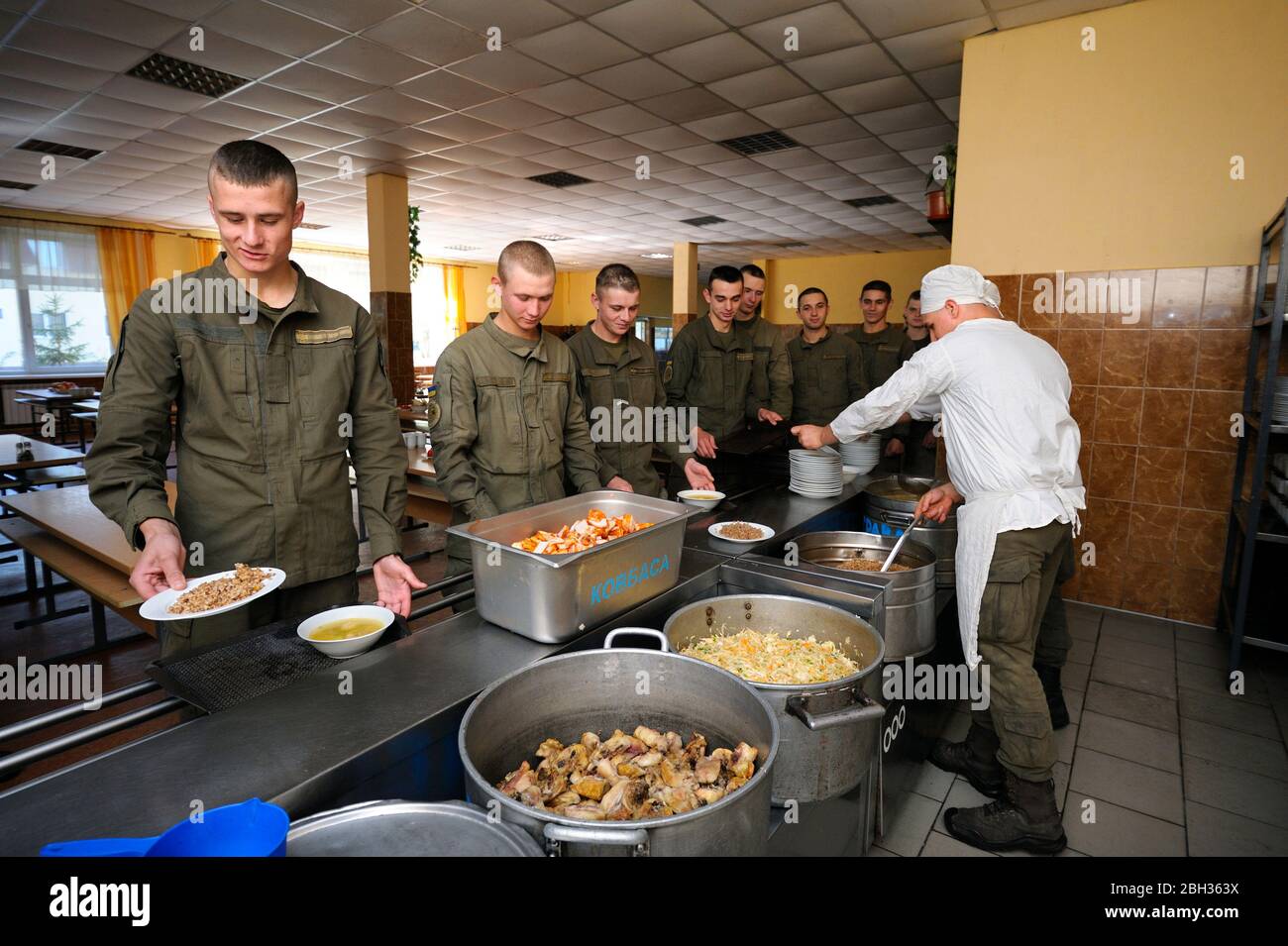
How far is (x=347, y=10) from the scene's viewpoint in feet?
12.8

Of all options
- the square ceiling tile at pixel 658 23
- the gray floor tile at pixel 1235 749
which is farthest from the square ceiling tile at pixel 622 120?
the gray floor tile at pixel 1235 749

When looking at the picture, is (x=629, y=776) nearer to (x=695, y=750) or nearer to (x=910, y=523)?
(x=695, y=750)

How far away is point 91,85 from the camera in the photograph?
5.00 meters

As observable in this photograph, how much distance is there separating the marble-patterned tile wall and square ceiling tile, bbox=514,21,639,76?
2736mm

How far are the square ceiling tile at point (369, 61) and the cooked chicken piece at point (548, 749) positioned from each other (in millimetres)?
4563

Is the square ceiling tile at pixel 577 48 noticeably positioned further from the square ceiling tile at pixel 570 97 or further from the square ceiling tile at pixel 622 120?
the square ceiling tile at pixel 622 120

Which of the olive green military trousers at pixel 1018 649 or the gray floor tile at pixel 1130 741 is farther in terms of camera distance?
the gray floor tile at pixel 1130 741

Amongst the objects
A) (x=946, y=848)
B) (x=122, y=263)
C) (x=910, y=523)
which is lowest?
(x=946, y=848)

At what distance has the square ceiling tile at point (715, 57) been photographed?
4.29 metres

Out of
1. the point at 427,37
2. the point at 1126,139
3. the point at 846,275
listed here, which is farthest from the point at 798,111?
the point at 846,275

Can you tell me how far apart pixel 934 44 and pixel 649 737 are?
4.61 metres

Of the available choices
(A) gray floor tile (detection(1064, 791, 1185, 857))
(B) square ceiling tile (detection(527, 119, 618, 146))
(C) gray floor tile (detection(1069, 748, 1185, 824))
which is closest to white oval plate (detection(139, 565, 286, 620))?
(A) gray floor tile (detection(1064, 791, 1185, 857))

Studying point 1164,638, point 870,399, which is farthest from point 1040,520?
point 1164,638
